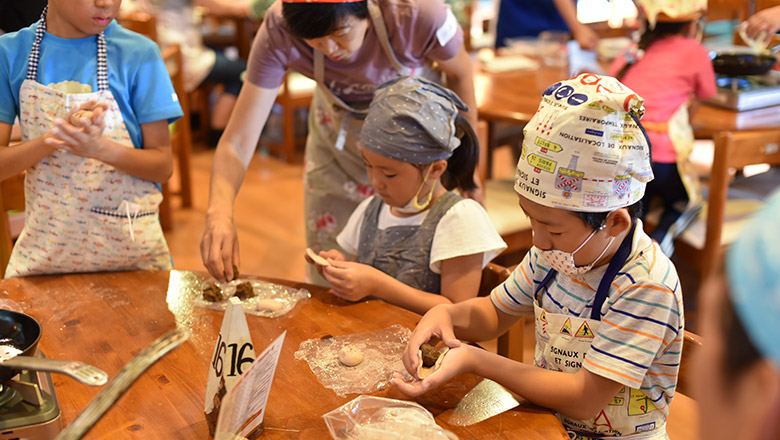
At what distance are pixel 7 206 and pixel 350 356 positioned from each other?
1.38 meters

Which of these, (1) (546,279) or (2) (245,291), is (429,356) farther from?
(2) (245,291)

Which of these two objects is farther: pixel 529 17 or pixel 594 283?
Result: pixel 529 17

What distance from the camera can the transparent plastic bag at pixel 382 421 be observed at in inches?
41.3

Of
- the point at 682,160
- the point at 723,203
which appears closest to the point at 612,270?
the point at 723,203

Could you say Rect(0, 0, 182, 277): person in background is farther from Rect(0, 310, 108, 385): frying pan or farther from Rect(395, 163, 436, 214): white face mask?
Rect(395, 163, 436, 214): white face mask

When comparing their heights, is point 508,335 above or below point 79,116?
below

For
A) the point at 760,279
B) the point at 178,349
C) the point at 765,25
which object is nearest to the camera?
the point at 760,279

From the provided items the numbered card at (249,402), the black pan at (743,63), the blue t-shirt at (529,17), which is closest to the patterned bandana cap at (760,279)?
the numbered card at (249,402)

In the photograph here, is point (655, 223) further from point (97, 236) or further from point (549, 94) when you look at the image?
point (97, 236)

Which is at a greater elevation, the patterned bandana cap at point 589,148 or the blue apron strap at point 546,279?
the patterned bandana cap at point 589,148

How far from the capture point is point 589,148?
1104 millimetres

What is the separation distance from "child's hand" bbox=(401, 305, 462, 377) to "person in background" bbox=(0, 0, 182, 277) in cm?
81

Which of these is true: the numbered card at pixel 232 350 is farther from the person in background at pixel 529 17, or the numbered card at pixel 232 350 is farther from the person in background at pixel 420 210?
the person in background at pixel 529 17

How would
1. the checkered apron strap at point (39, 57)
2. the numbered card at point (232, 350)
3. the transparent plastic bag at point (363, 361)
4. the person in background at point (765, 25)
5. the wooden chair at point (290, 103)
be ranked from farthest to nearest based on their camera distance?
the wooden chair at point (290, 103) → the person in background at point (765, 25) → the checkered apron strap at point (39, 57) → the transparent plastic bag at point (363, 361) → the numbered card at point (232, 350)
